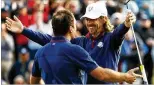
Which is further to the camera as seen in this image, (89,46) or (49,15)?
(49,15)

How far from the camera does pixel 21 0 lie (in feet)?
58.7

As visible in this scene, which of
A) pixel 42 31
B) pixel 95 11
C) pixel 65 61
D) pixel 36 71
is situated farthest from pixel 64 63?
pixel 42 31

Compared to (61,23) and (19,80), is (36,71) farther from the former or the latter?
(19,80)

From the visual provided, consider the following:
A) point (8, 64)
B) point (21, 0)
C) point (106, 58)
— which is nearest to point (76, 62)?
point (106, 58)

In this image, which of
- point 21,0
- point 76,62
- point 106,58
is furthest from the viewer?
point 21,0

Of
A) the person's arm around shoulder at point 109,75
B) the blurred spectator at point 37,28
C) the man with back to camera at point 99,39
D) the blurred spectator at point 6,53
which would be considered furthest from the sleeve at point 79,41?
the blurred spectator at point 6,53

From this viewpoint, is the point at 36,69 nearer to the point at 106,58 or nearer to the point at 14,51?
the point at 106,58

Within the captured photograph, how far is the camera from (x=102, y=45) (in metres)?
9.20

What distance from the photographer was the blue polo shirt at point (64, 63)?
25.2 ft

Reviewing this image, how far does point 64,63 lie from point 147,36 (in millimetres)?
9644

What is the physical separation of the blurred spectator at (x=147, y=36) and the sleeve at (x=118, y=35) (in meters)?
7.33

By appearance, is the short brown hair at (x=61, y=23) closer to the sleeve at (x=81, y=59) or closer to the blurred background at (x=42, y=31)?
the sleeve at (x=81, y=59)

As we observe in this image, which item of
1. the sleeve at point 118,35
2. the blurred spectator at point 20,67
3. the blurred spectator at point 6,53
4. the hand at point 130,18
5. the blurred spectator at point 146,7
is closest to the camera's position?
the hand at point 130,18

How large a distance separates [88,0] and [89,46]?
8380 millimetres
